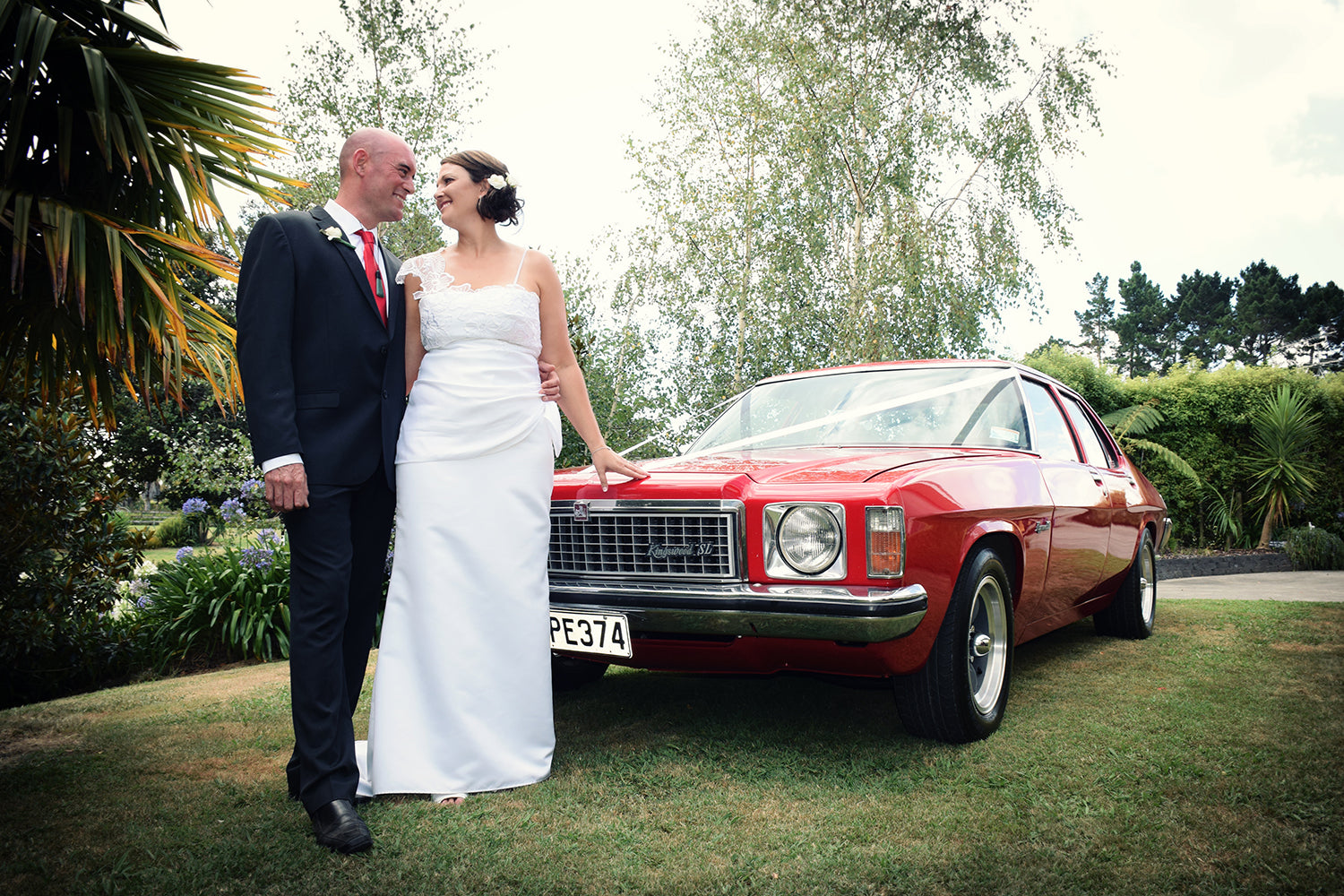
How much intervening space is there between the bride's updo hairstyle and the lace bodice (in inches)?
9.1

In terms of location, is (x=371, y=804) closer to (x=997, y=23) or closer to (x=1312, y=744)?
(x=1312, y=744)

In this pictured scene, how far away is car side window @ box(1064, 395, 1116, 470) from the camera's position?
5008mm

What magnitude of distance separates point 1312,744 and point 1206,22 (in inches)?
320

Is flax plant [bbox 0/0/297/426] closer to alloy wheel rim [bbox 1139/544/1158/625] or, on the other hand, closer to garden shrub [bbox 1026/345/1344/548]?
alloy wheel rim [bbox 1139/544/1158/625]

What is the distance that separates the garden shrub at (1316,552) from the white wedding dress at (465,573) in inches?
468

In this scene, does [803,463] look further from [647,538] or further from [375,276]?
[375,276]

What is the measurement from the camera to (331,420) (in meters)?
2.67

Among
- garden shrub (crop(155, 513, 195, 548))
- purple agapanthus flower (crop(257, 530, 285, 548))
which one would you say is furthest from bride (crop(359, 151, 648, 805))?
garden shrub (crop(155, 513, 195, 548))

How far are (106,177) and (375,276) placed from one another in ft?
3.55

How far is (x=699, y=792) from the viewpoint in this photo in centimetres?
282

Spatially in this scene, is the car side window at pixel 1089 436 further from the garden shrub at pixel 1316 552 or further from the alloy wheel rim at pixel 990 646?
the garden shrub at pixel 1316 552

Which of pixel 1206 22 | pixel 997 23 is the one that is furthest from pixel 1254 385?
pixel 997 23

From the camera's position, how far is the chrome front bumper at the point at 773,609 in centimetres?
275

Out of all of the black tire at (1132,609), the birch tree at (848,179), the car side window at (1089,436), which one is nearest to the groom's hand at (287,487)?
the car side window at (1089,436)
